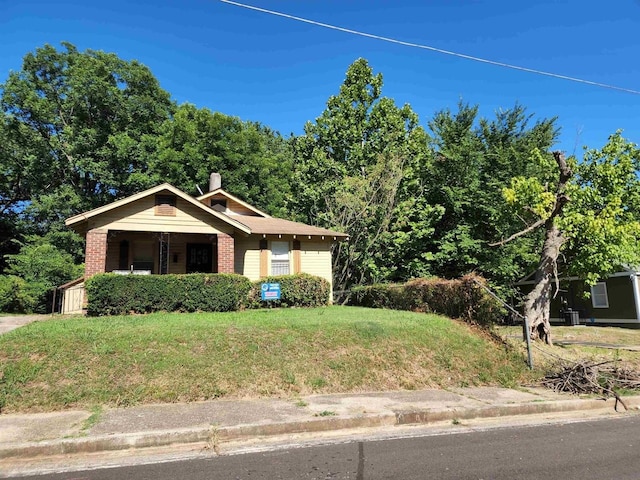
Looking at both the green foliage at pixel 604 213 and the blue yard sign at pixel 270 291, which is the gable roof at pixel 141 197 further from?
the green foliage at pixel 604 213

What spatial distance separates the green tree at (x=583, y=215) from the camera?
12.8 meters

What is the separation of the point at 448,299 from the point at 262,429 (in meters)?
8.44

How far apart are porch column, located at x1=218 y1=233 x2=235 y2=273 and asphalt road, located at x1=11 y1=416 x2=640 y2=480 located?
11.3m

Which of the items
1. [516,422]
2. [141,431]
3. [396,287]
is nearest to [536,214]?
[396,287]

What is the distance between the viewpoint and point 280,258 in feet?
60.2

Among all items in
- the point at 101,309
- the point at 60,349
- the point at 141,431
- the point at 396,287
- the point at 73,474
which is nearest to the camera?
the point at 73,474

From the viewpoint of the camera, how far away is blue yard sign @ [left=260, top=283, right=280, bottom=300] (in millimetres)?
15414

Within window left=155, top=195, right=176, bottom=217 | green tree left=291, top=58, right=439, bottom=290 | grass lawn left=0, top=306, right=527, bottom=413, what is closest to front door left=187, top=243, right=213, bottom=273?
window left=155, top=195, right=176, bottom=217

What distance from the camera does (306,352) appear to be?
345 inches

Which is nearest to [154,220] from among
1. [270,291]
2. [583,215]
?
[270,291]

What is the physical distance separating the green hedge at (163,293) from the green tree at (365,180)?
365 inches

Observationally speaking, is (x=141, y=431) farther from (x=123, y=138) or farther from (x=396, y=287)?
(x=123, y=138)

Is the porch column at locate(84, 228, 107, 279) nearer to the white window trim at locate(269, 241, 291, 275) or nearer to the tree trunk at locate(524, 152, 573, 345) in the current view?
the white window trim at locate(269, 241, 291, 275)

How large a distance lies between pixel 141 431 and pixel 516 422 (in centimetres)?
537
